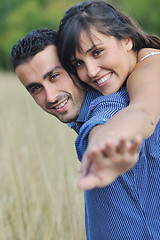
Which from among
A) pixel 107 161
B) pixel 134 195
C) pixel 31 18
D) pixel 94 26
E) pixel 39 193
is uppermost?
pixel 94 26

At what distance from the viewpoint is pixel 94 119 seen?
0.72 m

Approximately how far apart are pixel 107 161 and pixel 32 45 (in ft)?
2.03

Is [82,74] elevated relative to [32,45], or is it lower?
lower

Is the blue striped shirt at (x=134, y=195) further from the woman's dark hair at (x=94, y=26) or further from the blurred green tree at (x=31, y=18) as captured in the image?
the blurred green tree at (x=31, y=18)

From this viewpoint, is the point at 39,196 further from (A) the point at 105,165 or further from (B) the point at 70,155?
(A) the point at 105,165

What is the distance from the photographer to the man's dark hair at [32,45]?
1.07 m

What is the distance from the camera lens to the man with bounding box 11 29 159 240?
2.59ft

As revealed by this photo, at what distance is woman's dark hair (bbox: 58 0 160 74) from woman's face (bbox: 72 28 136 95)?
15mm

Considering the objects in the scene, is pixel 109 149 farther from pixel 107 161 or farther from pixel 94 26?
pixel 94 26

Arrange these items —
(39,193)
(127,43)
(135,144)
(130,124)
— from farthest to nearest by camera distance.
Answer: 1. (39,193)
2. (127,43)
3. (130,124)
4. (135,144)

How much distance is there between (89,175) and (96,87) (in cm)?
48

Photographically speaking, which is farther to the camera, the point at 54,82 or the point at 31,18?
the point at 31,18

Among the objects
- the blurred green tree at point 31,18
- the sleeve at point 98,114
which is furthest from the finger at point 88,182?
the blurred green tree at point 31,18

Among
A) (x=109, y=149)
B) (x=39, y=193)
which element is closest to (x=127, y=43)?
(x=109, y=149)
